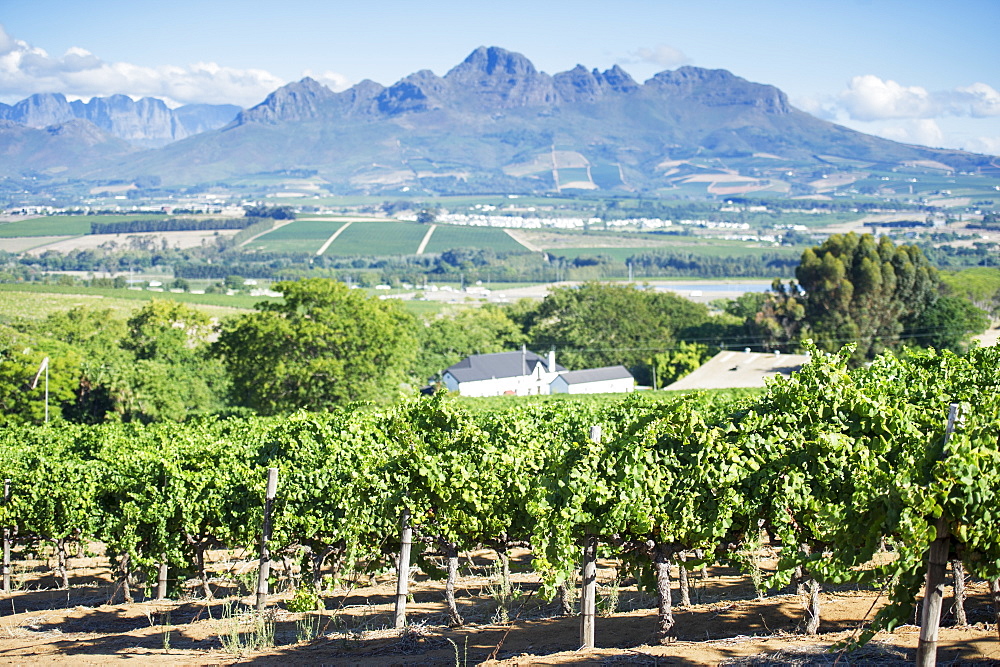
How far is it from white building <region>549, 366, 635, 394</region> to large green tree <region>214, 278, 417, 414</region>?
2645 cm

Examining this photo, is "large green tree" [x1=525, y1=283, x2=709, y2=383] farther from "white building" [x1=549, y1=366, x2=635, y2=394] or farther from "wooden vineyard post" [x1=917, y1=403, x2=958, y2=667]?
"wooden vineyard post" [x1=917, y1=403, x2=958, y2=667]

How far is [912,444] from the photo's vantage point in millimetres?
10297

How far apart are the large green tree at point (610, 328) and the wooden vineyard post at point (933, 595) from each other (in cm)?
6632

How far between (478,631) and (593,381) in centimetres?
5363

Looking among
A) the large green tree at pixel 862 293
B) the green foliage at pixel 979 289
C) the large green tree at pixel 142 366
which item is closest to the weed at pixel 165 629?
the large green tree at pixel 142 366

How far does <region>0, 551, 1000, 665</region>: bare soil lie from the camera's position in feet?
34.4

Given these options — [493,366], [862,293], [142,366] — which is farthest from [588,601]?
[862,293]

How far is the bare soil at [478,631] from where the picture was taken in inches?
413

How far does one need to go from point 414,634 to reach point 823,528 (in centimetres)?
531

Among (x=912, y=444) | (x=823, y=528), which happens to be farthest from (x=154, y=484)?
(x=912, y=444)

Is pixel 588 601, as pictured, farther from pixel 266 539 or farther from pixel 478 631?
pixel 266 539

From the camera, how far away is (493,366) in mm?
67938

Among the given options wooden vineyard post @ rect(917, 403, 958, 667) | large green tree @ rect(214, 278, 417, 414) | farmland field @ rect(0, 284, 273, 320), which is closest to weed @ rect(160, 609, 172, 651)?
wooden vineyard post @ rect(917, 403, 958, 667)

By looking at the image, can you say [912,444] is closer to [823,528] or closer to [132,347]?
[823,528]
